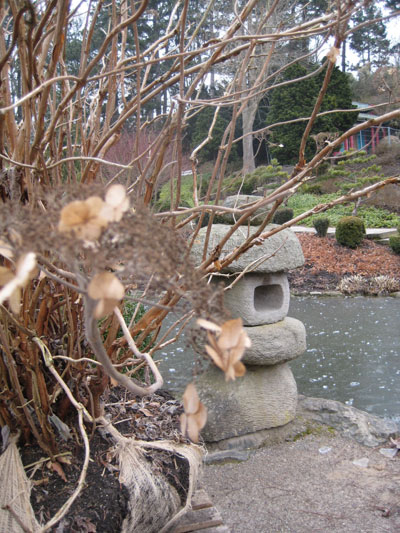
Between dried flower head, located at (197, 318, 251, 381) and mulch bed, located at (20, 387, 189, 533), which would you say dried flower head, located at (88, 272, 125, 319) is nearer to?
dried flower head, located at (197, 318, 251, 381)

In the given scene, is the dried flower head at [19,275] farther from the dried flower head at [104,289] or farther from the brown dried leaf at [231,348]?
the brown dried leaf at [231,348]

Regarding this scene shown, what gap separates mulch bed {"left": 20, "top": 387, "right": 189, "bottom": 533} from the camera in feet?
3.35

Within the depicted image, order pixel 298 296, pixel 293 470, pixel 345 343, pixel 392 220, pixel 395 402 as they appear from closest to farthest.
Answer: pixel 293 470 → pixel 395 402 → pixel 345 343 → pixel 298 296 → pixel 392 220

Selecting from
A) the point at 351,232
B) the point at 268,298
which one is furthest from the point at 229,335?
the point at 351,232

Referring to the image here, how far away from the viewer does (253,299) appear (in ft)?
10.5

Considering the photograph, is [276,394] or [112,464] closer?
[112,464]

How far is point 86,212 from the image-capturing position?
34cm

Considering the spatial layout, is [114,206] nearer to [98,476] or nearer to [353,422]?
[98,476]

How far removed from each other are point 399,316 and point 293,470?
4.40 metres

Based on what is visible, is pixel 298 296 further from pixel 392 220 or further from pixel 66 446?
pixel 66 446

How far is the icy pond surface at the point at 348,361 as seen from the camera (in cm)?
375

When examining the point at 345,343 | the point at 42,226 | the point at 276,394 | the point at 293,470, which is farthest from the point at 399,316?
the point at 42,226

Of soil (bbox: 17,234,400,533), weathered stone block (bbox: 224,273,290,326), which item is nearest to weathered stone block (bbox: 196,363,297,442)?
weathered stone block (bbox: 224,273,290,326)

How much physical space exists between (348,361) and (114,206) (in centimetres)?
452
